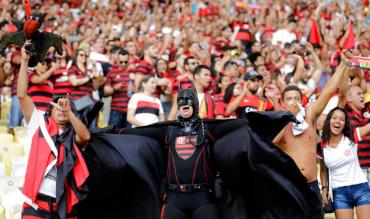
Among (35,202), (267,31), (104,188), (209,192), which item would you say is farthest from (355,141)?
(267,31)

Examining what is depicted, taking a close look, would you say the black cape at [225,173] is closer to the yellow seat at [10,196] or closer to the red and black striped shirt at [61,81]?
the yellow seat at [10,196]

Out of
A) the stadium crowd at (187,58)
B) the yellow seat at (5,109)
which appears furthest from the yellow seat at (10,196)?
the yellow seat at (5,109)

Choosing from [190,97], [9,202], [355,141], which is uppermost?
[190,97]

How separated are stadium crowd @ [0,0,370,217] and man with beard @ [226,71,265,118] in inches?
0.6

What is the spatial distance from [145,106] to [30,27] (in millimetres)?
3193

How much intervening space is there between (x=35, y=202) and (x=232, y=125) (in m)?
1.81

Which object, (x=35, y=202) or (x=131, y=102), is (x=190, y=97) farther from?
(x=131, y=102)

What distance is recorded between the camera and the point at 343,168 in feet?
23.0

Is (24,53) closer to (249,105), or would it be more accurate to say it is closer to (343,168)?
(343,168)

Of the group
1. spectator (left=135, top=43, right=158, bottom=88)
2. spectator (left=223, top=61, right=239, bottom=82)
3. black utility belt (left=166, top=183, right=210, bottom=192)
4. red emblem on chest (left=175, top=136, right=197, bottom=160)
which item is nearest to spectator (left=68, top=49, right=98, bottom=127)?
spectator (left=135, top=43, right=158, bottom=88)

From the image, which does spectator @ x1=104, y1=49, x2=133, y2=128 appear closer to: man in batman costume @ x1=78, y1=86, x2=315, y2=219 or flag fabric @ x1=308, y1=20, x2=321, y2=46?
man in batman costume @ x1=78, y1=86, x2=315, y2=219

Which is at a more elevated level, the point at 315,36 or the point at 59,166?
the point at 315,36

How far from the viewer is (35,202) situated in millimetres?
6000

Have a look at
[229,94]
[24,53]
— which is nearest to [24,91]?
[24,53]
